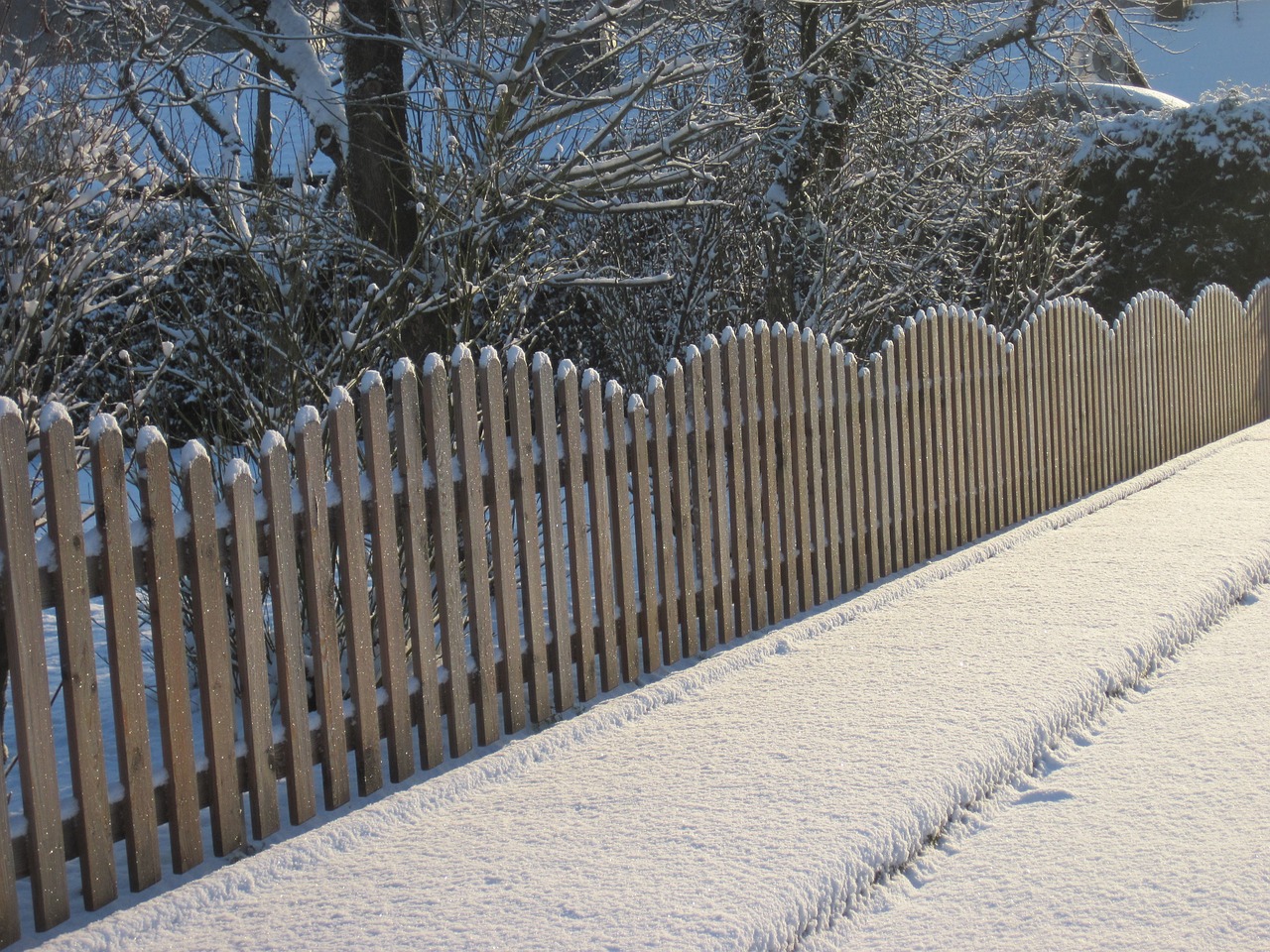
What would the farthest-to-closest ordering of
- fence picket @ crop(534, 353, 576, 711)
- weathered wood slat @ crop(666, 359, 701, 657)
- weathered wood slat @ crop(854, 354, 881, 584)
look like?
1. weathered wood slat @ crop(854, 354, 881, 584)
2. weathered wood slat @ crop(666, 359, 701, 657)
3. fence picket @ crop(534, 353, 576, 711)

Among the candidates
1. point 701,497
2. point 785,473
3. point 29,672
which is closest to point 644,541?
point 701,497

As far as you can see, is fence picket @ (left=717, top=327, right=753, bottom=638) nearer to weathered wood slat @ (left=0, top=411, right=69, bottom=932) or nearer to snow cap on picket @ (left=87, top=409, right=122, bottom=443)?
snow cap on picket @ (left=87, top=409, right=122, bottom=443)

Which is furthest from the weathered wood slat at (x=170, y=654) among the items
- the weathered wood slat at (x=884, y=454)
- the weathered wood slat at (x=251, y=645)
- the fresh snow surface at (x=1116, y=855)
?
the weathered wood slat at (x=884, y=454)

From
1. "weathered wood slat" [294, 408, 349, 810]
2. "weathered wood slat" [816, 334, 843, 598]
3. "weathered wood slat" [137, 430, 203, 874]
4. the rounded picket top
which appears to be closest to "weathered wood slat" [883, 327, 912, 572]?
"weathered wood slat" [816, 334, 843, 598]

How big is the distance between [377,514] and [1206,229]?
11.8m

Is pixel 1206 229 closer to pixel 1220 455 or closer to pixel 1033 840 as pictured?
pixel 1220 455

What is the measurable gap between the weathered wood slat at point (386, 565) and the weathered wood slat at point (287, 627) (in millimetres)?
267

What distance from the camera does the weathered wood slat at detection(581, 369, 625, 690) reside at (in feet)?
14.3

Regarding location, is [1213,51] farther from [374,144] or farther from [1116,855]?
[1116,855]

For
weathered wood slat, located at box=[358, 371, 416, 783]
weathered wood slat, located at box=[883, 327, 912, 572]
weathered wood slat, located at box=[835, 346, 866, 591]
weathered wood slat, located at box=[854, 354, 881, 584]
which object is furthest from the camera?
weathered wood slat, located at box=[883, 327, 912, 572]

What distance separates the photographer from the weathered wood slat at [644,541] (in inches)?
182

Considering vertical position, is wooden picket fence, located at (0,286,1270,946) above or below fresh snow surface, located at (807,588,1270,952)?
above

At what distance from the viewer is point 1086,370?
827 cm

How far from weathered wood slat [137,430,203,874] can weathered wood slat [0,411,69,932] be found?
0.87 feet
